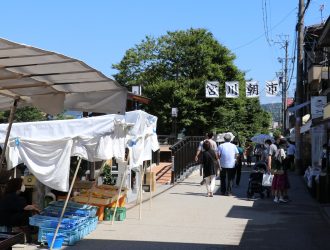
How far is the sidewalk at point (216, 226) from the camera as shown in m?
9.31

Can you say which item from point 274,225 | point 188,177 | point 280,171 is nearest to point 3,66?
point 274,225

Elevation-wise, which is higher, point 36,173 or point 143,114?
point 143,114

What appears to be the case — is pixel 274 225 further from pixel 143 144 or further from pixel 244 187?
pixel 244 187

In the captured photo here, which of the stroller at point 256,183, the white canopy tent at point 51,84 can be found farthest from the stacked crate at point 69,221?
the stroller at point 256,183

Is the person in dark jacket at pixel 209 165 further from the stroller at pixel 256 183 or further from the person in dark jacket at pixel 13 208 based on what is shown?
the person in dark jacket at pixel 13 208

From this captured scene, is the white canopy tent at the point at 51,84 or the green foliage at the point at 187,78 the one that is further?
the green foliage at the point at 187,78

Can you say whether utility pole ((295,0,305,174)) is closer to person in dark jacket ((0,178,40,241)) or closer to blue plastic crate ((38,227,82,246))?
blue plastic crate ((38,227,82,246))

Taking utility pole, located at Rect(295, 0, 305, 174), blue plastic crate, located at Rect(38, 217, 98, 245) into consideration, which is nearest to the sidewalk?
blue plastic crate, located at Rect(38, 217, 98, 245)

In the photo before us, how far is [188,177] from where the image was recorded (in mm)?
23391

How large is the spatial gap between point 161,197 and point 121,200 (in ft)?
14.1

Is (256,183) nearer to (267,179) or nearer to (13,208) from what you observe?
(267,179)

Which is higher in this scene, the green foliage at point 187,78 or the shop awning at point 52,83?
the green foliage at point 187,78

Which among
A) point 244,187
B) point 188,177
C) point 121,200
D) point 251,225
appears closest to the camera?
point 251,225

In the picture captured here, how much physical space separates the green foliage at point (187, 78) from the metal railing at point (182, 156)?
18.7 metres
